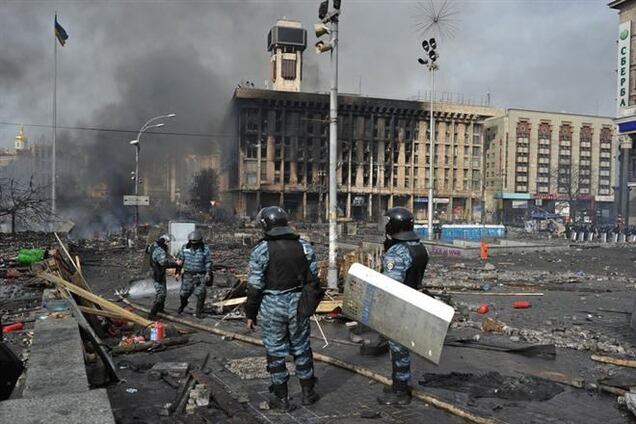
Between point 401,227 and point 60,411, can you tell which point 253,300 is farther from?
point 60,411

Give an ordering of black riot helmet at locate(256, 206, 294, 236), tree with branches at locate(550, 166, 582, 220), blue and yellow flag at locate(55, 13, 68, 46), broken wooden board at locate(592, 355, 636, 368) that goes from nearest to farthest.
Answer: black riot helmet at locate(256, 206, 294, 236) < broken wooden board at locate(592, 355, 636, 368) < blue and yellow flag at locate(55, 13, 68, 46) < tree with branches at locate(550, 166, 582, 220)

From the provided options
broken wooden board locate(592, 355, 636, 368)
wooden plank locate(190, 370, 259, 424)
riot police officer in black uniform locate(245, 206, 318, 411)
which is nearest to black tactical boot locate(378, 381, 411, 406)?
riot police officer in black uniform locate(245, 206, 318, 411)

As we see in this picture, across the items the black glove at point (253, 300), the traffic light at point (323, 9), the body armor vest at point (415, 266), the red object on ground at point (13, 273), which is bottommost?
the red object on ground at point (13, 273)

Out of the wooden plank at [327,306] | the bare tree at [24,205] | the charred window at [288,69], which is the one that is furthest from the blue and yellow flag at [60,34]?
the charred window at [288,69]

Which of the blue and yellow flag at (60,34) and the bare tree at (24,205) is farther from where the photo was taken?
the blue and yellow flag at (60,34)

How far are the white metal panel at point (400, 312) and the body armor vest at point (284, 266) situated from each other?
0.71 m

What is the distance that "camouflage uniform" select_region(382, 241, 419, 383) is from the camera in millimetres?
5035

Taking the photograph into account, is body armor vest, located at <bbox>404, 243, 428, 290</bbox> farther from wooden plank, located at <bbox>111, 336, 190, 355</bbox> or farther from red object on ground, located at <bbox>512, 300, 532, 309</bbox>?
red object on ground, located at <bbox>512, 300, 532, 309</bbox>

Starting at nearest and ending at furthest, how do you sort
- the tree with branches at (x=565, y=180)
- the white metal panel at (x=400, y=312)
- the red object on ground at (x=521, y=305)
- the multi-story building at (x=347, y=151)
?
the white metal panel at (x=400, y=312) → the red object on ground at (x=521, y=305) → the multi-story building at (x=347, y=151) → the tree with branches at (x=565, y=180)

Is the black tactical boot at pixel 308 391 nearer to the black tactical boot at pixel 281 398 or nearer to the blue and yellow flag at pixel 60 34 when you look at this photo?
the black tactical boot at pixel 281 398

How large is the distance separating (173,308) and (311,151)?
60.1m

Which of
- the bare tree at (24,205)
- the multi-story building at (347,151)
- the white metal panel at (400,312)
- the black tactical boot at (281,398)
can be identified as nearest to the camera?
the white metal panel at (400,312)

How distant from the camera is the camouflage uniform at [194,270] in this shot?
9.44 meters

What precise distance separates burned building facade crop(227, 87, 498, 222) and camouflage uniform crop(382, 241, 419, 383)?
55.9 m
